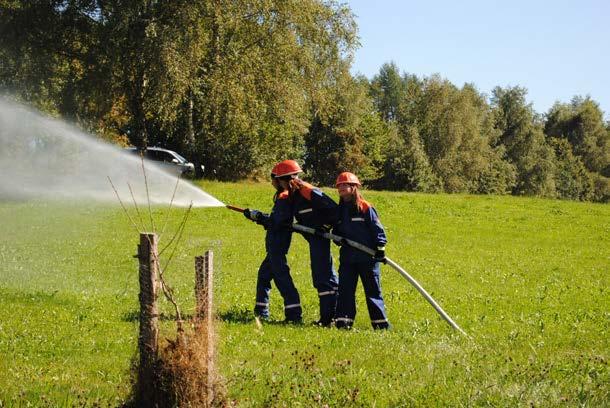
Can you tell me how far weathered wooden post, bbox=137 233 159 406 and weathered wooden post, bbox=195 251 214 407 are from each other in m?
0.38

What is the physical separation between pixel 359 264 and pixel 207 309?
16.1 feet

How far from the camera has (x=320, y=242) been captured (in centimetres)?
1159

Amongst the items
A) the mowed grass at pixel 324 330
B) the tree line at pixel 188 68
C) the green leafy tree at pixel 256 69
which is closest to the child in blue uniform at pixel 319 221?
the mowed grass at pixel 324 330

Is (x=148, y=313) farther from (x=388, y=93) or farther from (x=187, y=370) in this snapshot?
(x=388, y=93)

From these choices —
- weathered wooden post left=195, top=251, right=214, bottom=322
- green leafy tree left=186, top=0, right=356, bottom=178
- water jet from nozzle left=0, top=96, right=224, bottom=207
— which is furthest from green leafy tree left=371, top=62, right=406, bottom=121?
weathered wooden post left=195, top=251, right=214, bottom=322

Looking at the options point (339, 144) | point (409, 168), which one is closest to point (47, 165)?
point (339, 144)

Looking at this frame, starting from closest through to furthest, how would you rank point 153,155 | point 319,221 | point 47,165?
point 319,221 → point 153,155 → point 47,165

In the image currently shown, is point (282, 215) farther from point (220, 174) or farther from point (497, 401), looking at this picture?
point (220, 174)

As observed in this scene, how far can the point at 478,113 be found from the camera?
9475cm

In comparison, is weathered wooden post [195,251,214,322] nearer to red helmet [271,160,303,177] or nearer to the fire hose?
the fire hose

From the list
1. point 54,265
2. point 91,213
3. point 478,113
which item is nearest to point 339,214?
point 54,265

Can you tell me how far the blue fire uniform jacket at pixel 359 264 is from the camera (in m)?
11.0

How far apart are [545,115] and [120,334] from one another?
113 metres

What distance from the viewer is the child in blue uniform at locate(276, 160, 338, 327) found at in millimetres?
11484
